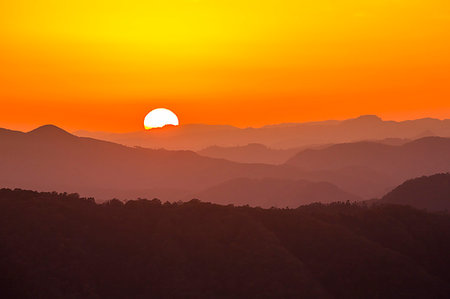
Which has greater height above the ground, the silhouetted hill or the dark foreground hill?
the silhouetted hill

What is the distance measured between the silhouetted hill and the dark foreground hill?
64.1m

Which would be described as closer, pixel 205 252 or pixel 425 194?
pixel 205 252

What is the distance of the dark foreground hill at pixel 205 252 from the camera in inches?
2363

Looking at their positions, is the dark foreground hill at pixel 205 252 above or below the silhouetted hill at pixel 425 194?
below

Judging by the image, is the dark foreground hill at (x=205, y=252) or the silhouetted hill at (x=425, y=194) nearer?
the dark foreground hill at (x=205, y=252)

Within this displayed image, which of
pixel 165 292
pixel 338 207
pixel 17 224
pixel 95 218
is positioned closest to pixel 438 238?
pixel 338 207

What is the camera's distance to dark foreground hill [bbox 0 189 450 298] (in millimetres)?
60031

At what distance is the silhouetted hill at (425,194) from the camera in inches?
5689

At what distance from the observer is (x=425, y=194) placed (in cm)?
15238

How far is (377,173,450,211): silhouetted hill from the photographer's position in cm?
14450

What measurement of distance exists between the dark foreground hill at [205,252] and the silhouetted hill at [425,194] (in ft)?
210

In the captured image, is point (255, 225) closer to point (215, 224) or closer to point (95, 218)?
point (215, 224)

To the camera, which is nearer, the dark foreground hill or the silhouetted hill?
the dark foreground hill

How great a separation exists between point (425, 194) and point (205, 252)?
10465 cm
